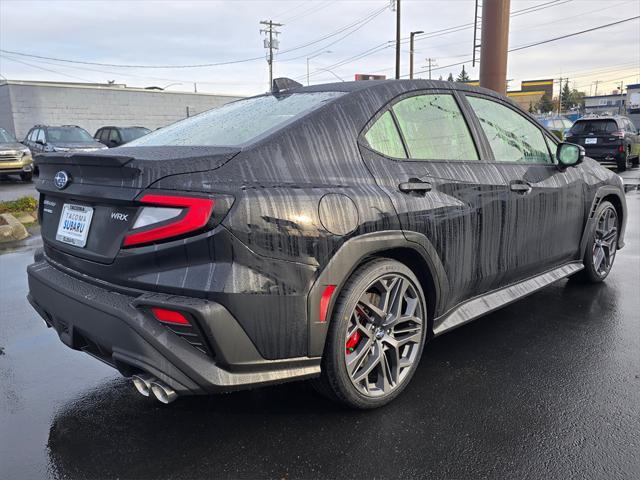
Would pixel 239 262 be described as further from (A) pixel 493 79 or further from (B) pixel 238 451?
(A) pixel 493 79

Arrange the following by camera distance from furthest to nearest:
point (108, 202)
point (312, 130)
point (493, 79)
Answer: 1. point (493, 79)
2. point (312, 130)
3. point (108, 202)

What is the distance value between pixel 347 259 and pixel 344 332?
13.4 inches

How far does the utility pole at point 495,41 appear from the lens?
1141 centimetres

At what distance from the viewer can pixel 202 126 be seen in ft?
10.4

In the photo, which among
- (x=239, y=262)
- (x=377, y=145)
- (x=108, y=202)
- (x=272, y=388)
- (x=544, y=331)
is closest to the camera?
(x=239, y=262)

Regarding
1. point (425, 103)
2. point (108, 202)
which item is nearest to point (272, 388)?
point (108, 202)

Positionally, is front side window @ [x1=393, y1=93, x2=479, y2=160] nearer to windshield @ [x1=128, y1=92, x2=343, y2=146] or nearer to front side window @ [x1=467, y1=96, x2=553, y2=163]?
front side window @ [x1=467, y1=96, x2=553, y2=163]

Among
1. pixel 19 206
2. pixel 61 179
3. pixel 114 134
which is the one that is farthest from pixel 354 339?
pixel 114 134

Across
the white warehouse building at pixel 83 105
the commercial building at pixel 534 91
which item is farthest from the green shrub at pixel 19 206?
the commercial building at pixel 534 91

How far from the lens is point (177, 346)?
2197 millimetres

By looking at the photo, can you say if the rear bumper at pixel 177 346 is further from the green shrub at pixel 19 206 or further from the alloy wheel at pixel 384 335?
the green shrub at pixel 19 206

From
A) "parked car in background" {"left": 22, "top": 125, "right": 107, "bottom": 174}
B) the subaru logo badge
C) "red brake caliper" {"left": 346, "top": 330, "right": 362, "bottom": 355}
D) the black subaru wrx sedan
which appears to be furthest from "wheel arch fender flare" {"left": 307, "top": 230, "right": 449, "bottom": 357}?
"parked car in background" {"left": 22, "top": 125, "right": 107, "bottom": 174}

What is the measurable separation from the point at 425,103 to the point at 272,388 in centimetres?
187

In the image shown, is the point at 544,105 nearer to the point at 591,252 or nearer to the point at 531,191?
the point at 591,252
